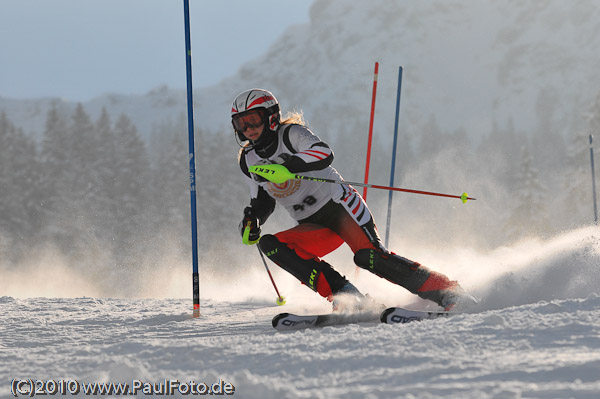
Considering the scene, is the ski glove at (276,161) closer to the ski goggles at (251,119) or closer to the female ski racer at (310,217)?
the female ski racer at (310,217)

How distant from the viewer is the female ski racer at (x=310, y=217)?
379 centimetres

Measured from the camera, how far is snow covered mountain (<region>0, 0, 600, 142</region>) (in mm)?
135750

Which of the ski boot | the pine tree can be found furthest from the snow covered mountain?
the ski boot

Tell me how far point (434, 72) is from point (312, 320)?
165860mm

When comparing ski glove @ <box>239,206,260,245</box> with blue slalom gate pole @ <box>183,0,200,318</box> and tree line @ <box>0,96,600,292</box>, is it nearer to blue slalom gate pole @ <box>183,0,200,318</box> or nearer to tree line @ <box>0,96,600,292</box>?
blue slalom gate pole @ <box>183,0,200,318</box>

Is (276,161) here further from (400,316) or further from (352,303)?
(400,316)

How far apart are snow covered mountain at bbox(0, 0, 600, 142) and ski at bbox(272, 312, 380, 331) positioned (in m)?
118

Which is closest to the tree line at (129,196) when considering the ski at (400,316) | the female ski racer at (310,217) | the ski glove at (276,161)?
the female ski racer at (310,217)

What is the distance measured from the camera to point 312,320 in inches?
135

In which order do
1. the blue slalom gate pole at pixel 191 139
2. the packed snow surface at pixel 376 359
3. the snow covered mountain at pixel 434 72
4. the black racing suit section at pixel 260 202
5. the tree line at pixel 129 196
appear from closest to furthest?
the packed snow surface at pixel 376 359 < the black racing suit section at pixel 260 202 < the blue slalom gate pole at pixel 191 139 < the tree line at pixel 129 196 < the snow covered mountain at pixel 434 72

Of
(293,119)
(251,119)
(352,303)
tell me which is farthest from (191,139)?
(352,303)

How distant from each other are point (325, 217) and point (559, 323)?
2.19 m

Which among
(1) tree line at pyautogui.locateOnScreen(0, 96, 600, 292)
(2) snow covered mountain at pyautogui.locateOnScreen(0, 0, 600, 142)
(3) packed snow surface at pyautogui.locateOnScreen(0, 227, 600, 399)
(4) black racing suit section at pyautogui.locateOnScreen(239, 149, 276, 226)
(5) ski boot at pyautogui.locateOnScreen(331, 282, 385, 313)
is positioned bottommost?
(3) packed snow surface at pyautogui.locateOnScreen(0, 227, 600, 399)

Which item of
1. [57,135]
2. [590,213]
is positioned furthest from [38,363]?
[57,135]
